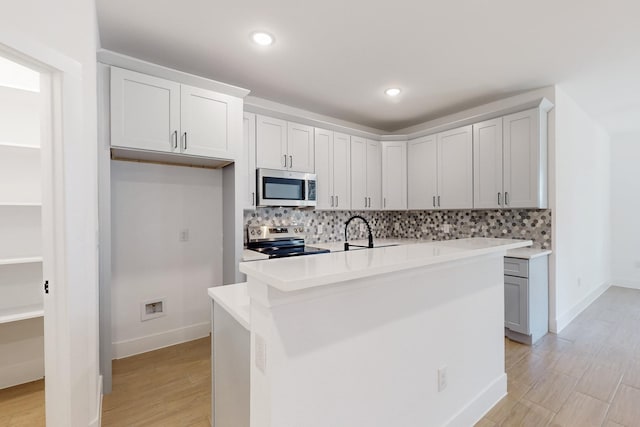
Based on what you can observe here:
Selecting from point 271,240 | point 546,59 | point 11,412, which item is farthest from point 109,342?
point 546,59

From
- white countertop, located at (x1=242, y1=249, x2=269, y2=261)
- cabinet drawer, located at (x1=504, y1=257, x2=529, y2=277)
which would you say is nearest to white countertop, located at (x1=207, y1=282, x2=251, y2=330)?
white countertop, located at (x1=242, y1=249, x2=269, y2=261)

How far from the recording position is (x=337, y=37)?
2207 mm

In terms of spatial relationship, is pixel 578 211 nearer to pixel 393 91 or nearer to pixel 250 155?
pixel 393 91

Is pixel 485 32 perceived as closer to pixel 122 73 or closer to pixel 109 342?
pixel 122 73

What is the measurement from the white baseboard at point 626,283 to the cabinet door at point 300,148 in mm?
5633

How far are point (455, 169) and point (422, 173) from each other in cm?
46

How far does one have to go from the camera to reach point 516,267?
2.90 metres

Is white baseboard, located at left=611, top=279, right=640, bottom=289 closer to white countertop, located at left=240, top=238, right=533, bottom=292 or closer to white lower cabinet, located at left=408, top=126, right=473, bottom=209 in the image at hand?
white lower cabinet, located at left=408, top=126, right=473, bottom=209

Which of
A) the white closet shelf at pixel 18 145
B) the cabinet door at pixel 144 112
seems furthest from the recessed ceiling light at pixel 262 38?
the white closet shelf at pixel 18 145

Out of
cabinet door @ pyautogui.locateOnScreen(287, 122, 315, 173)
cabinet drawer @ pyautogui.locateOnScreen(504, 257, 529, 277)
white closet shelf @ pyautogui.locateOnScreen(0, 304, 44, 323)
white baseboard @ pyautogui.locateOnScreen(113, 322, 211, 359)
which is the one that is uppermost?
cabinet door @ pyautogui.locateOnScreen(287, 122, 315, 173)

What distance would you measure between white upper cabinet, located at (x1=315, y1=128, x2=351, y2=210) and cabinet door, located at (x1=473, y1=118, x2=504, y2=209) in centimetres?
155

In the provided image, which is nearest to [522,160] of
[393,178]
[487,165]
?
[487,165]

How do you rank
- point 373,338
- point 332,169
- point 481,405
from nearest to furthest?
point 373,338, point 481,405, point 332,169

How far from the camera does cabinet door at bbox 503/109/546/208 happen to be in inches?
119
